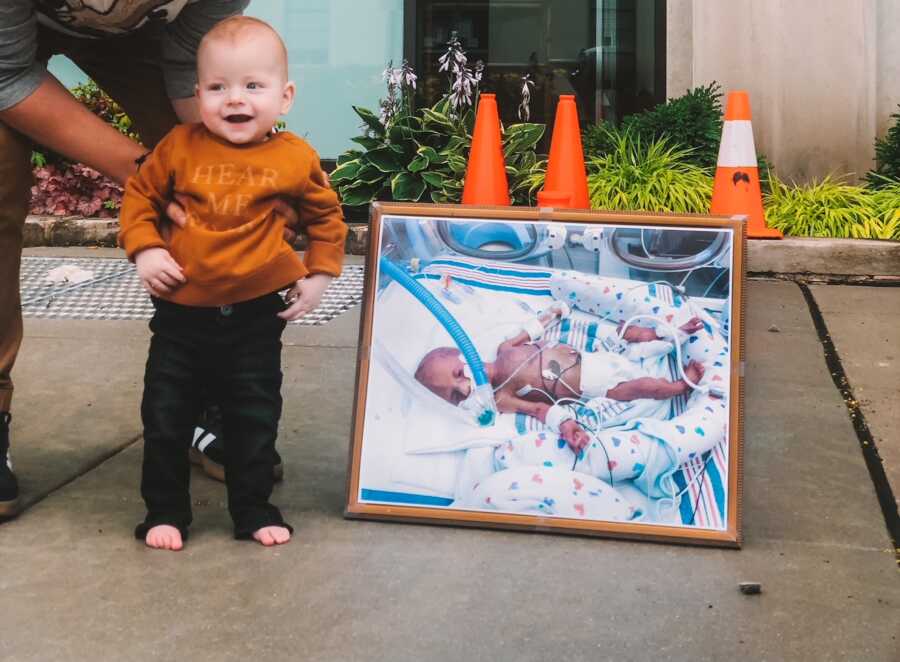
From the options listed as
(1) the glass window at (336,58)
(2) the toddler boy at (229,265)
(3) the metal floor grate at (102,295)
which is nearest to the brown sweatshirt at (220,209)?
(2) the toddler boy at (229,265)

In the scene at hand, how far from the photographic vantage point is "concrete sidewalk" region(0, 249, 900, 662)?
223 centimetres

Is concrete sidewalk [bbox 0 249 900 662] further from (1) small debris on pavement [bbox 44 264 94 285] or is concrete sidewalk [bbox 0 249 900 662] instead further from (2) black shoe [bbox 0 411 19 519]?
(1) small debris on pavement [bbox 44 264 94 285]

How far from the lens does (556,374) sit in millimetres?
2771

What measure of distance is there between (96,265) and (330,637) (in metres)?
4.59

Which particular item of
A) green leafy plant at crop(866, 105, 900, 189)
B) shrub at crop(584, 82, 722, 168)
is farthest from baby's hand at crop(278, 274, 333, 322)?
green leafy plant at crop(866, 105, 900, 189)

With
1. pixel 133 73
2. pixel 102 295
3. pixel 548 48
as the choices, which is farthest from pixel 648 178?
pixel 133 73

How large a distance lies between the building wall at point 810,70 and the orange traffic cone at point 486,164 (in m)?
1.94

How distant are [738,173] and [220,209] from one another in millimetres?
4355

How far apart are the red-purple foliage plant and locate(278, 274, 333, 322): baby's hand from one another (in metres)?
4.90

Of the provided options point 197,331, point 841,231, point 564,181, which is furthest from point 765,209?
point 197,331

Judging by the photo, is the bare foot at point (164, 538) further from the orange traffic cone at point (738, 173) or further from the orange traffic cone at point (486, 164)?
the orange traffic cone at point (738, 173)

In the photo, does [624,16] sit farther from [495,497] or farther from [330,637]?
[330,637]

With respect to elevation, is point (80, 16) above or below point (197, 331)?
above

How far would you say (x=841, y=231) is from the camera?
6.46 meters
